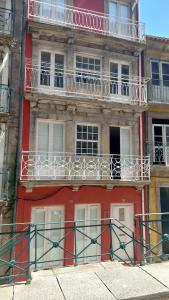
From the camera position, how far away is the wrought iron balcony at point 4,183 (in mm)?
10234

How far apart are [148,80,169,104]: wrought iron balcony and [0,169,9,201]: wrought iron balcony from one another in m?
8.65

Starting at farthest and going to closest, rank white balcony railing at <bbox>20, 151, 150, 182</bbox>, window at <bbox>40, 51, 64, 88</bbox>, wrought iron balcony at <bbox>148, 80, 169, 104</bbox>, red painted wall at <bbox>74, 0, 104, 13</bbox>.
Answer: wrought iron balcony at <bbox>148, 80, 169, 104</bbox> < red painted wall at <bbox>74, 0, 104, 13</bbox> < window at <bbox>40, 51, 64, 88</bbox> < white balcony railing at <bbox>20, 151, 150, 182</bbox>

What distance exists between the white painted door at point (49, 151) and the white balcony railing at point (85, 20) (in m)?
5.18

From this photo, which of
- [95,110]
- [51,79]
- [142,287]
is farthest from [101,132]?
[142,287]

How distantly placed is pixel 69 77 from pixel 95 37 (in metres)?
2.56

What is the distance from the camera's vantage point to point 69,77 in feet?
39.9

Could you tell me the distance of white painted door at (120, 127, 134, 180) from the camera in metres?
12.4

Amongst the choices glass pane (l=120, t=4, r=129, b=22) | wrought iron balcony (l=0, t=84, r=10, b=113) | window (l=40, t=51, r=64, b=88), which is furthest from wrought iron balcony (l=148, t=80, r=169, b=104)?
wrought iron balcony (l=0, t=84, r=10, b=113)

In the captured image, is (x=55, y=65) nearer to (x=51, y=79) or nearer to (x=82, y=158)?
(x=51, y=79)

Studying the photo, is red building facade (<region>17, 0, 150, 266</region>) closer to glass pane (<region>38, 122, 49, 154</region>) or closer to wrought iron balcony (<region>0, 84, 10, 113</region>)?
glass pane (<region>38, 122, 49, 154</region>)

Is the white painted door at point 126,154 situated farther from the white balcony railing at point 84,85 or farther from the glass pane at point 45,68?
the glass pane at point 45,68

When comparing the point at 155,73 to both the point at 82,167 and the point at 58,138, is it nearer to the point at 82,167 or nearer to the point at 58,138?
the point at 58,138

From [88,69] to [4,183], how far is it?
7259 millimetres

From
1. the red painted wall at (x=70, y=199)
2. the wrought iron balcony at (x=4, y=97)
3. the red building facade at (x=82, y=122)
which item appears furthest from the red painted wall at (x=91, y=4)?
the red painted wall at (x=70, y=199)
